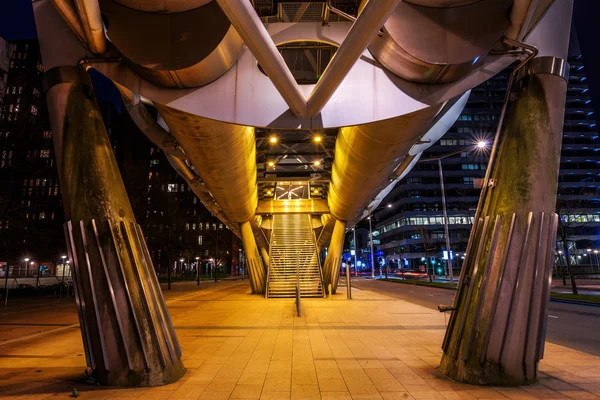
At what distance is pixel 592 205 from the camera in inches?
3014

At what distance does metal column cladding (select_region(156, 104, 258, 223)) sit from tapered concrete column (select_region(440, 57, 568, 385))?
19.9ft

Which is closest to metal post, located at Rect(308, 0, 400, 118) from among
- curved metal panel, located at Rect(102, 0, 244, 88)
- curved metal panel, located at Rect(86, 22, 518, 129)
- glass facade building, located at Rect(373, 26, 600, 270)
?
curved metal panel, located at Rect(86, 22, 518, 129)

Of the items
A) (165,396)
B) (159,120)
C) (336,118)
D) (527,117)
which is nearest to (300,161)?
(159,120)

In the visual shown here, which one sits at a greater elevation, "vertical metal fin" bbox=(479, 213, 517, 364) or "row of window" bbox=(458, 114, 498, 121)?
"row of window" bbox=(458, 114, 498, 121)

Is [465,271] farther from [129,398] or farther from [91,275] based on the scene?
[91,275]

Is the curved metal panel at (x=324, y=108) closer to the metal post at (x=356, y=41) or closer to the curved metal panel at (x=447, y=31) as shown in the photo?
the curved metal panel at (x=447, y=31)

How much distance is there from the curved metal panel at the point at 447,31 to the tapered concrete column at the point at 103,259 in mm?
5259

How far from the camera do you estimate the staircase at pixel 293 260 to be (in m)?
21.6

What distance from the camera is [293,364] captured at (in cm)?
677

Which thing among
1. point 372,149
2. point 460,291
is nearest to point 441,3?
point 460,291

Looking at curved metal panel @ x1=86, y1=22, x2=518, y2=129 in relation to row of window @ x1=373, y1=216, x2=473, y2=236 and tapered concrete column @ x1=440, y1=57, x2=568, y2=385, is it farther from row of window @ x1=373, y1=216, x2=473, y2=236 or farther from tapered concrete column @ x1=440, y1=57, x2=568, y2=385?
row of window @ x1=373, y1=216, x2=473, y2=236

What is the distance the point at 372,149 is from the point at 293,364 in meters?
6.42

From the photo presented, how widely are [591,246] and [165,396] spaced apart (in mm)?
93004

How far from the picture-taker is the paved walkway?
5.18 meters
